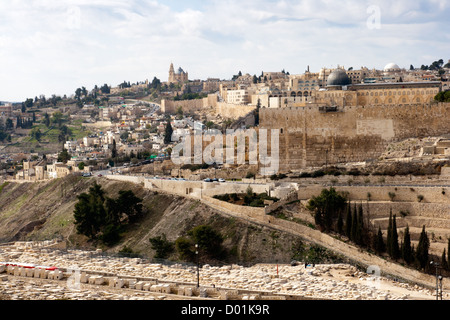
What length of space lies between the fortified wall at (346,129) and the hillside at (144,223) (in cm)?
771

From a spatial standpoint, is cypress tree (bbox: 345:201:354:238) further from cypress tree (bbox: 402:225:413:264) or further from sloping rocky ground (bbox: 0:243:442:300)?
cypress tree (bbox: 402:225:413:264)

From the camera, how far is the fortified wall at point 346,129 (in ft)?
123

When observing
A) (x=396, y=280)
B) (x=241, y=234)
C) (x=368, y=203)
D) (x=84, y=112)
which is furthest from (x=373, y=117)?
(x=84, y=112)

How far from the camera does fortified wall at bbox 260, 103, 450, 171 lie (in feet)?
123

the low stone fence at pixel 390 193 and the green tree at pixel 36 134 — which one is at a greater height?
the low stone fence at pixel 390 193

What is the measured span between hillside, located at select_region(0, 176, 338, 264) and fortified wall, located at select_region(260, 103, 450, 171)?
25.3ft

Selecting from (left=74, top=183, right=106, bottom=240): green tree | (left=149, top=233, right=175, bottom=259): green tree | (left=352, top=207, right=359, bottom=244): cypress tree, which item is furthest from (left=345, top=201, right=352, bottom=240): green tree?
(left=74, top=183, right=106, bottom=240): green tree

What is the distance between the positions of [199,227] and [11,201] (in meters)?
35.0

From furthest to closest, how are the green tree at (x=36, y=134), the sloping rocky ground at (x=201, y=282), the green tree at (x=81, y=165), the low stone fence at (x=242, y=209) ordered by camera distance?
1. the green tree at (x=36, y=134)
2. the green tree at (x=81, y=165)
3. the low stone fence at (x=242, y=209)
4. the sloping rocky ground at (x=201, y=282)

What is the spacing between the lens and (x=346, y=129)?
38.1 m

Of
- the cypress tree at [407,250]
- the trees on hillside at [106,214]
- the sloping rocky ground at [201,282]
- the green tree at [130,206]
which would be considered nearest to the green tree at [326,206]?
the sloping rocky ground at [201,282]

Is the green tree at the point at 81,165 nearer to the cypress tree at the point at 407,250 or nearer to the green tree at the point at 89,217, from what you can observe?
the green tree at the point at 89,217

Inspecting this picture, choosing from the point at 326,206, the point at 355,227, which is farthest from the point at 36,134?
the point at 355,227

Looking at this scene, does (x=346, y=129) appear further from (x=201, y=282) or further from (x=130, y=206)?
(x=201, y=282)
